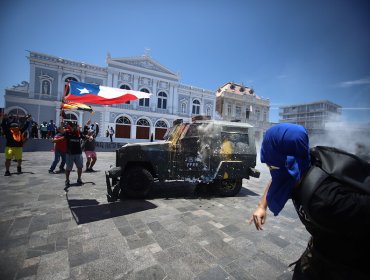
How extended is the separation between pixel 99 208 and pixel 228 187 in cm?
363

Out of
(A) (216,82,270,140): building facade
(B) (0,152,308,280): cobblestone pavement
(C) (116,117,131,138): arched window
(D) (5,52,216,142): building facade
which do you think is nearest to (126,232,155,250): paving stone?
(B) (0,152,308,280): cobblestone pavement

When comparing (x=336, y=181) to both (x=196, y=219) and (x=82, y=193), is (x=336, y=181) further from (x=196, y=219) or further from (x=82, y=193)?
(x=82, y=193)

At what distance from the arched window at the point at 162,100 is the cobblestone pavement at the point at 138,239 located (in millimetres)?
27924

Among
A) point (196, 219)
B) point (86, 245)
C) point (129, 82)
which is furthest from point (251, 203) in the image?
point (129, 82)

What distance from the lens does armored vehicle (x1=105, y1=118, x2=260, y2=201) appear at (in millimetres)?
4950

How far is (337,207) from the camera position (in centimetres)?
101

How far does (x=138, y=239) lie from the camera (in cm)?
312

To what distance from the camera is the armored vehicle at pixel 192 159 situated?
495cm

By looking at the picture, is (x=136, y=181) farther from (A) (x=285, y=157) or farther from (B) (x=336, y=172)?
(B) (x=336, y=172)

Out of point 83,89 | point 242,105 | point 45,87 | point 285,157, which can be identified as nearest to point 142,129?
point 45,87

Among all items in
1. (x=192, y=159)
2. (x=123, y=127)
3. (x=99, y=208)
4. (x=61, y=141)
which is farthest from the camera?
(x=123, y=127)

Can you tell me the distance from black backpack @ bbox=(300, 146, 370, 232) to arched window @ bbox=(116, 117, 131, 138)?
29.4m

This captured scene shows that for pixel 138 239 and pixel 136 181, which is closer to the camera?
pixel 138 239

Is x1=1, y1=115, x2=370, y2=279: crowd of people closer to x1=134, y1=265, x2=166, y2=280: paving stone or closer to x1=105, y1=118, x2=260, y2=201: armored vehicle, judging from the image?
x1=134, y1=265, x2=166, y2=280: paving stone
